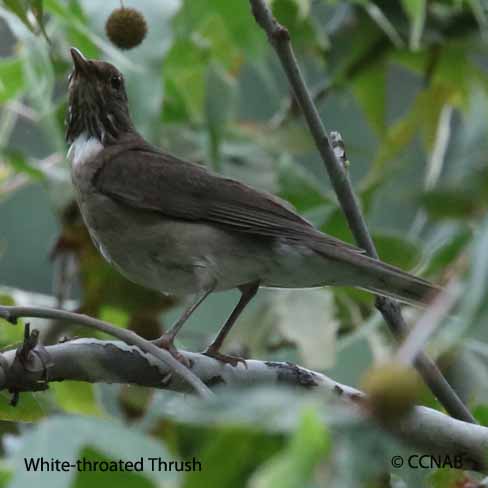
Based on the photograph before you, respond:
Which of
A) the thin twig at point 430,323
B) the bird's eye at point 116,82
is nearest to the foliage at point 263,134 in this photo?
the bird's eye at point 116,82

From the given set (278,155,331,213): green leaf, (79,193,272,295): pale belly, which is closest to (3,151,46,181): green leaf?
(79,193,272,295): pale belly

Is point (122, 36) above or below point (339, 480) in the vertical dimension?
above

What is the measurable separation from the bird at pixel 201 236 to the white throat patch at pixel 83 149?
6 centimetres

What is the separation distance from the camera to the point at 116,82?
5.28 metres

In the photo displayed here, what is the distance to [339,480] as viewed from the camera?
4.41 ft

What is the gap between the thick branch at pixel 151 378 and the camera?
284 cm

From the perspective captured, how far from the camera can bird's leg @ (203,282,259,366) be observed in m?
3.52

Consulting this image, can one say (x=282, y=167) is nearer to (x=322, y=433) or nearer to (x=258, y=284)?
(x=258, y=284)

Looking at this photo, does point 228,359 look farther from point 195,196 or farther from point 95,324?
point 195,196

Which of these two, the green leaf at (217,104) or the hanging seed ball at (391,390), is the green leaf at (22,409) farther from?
the green leaf at (217,104)

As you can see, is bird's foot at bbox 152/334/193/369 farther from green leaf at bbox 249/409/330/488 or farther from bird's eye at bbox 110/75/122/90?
green leaf at bbox 249/409/330/488

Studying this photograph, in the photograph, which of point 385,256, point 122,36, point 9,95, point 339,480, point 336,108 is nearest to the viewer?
point 339,480

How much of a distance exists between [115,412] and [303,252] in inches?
84.3

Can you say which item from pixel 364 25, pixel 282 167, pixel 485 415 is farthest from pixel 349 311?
pixel 485 415
